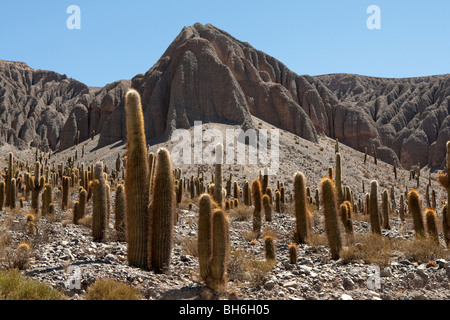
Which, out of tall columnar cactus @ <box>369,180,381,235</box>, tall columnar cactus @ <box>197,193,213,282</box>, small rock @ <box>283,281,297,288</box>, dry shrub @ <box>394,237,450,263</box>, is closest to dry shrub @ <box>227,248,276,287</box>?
small rock @ <box>283,281,297,288</box>

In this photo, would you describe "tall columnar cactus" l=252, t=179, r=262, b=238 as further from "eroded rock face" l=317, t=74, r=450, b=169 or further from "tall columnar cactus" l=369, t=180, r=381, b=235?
"eroded rock face" l=317, t=74, r=450, b=169

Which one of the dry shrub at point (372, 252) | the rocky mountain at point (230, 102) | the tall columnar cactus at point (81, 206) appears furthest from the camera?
the rocky mountain at point (230, 102)

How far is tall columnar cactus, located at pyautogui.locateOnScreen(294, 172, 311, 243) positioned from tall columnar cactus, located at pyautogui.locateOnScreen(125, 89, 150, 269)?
5.28 metres

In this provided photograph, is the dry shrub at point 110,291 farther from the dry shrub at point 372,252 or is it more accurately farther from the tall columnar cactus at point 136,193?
the dry shrub at point 372,252

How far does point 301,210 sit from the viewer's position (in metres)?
12.1

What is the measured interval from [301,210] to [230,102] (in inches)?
1395

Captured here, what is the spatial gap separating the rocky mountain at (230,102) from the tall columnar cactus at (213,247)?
122 ft

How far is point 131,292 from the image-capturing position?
627 centimetres

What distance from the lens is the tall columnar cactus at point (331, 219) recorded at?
10.2m

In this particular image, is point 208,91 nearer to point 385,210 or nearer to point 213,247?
point 385,210

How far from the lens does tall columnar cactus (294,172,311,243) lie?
11797 millimetres

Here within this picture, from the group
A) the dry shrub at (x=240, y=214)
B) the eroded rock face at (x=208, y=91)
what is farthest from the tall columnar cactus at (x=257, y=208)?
the eroded rock face at (x=208, y=91)

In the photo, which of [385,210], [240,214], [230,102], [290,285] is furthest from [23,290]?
[230,102]
